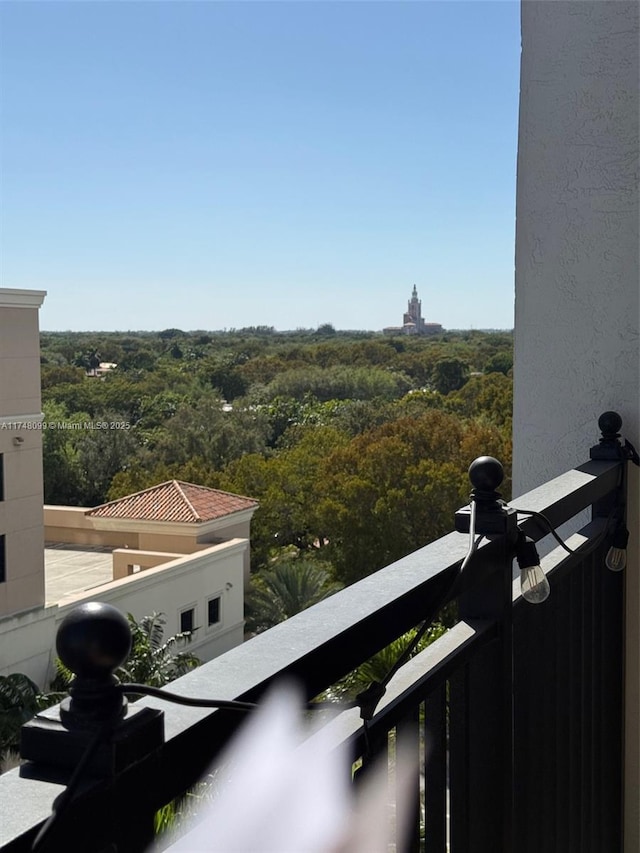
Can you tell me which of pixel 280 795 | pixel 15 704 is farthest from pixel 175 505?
pixel 280 795

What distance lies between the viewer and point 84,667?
35 centimetres

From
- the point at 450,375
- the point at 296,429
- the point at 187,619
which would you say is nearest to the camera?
the point at 187,619

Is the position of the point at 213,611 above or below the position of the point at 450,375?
below

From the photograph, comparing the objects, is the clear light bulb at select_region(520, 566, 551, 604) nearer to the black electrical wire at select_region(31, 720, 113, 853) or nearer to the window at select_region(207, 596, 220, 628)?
the black electrical wire at select_region(31, 720, 113, 853)

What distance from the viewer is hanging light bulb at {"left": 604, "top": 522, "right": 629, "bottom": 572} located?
4.02 feet

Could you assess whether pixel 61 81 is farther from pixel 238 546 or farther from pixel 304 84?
pixel 238 546

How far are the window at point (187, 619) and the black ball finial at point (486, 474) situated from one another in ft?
38.7

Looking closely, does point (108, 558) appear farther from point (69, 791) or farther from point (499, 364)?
point (499, 364)

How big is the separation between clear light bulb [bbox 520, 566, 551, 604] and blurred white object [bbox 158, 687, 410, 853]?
32 centimetres

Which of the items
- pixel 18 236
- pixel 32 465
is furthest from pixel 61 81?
pixel 32 465

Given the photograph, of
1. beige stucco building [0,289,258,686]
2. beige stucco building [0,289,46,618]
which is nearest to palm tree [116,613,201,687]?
beige stucco building [0,289,258,686]

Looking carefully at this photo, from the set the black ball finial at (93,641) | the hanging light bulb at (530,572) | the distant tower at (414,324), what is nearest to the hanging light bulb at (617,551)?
the hanging light bulb at (530,572)

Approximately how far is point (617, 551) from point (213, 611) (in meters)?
12.1

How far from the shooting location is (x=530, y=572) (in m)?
0.83
